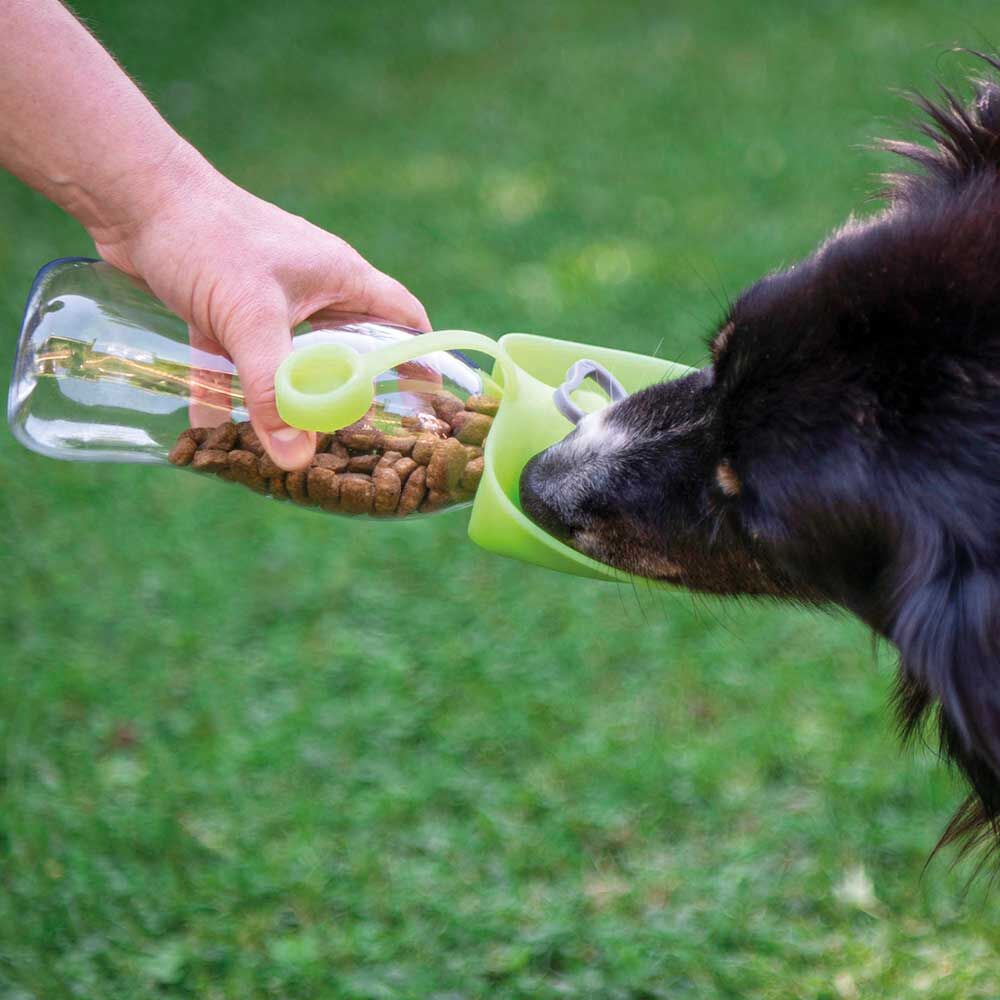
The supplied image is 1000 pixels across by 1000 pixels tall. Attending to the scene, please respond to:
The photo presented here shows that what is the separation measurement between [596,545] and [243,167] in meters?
5.75

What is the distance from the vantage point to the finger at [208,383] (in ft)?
8.20

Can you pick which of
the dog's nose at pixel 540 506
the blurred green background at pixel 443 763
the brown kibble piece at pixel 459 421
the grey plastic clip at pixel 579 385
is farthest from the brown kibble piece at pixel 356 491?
the blurred green background at pixel 443 763

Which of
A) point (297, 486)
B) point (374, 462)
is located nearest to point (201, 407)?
point (297, 486)

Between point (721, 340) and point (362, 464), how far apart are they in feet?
2.51

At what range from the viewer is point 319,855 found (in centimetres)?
321

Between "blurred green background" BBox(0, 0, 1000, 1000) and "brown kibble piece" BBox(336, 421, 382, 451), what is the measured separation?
4.26 feet

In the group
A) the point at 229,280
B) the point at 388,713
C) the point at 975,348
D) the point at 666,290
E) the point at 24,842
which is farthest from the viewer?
the point at 666,290

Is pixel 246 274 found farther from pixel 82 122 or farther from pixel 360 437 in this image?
pixel 82 122

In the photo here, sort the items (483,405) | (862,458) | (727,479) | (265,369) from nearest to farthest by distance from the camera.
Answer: (862,458) < (265,369) < (727,479) < (483,405)

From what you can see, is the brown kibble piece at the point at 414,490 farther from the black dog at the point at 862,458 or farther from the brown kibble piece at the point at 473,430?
the black dog at the point at 862,458

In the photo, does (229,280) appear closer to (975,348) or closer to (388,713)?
(975,348)

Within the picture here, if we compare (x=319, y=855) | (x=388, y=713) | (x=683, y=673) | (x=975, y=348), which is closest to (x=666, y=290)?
(x=683, y=673)

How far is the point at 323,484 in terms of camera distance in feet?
7.82

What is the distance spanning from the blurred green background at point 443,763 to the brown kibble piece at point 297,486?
117cm
